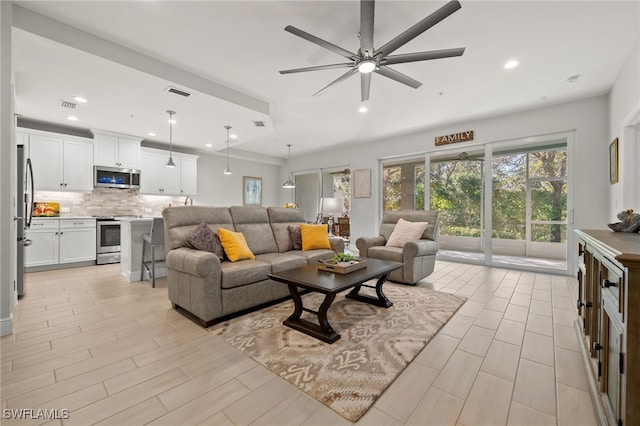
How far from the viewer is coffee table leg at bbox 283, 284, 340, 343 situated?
214 centimetres

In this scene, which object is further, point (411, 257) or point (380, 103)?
point (380, 103)

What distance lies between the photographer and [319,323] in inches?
89.3

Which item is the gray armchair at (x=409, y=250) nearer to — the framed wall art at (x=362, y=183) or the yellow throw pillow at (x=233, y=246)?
the yellow throw pillow at (x=233, y=246)

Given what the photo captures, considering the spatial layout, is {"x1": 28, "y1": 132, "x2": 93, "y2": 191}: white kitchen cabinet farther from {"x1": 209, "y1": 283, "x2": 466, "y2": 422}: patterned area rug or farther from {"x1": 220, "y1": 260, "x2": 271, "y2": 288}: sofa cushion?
{"x1": 209, "y1": 283, "x2": 466, "y2": 422}: patterned area rug

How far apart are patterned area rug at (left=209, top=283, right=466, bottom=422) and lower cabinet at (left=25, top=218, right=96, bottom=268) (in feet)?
13.9

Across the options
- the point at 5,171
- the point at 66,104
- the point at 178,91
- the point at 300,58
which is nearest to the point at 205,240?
the point at 5,171

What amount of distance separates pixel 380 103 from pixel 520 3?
2.24 meters

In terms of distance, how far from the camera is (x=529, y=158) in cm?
474

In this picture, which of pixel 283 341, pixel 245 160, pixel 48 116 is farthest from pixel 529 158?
pixel 48 116

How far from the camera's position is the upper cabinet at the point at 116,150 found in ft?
17.4

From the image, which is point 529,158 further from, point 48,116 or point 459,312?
point 48,116

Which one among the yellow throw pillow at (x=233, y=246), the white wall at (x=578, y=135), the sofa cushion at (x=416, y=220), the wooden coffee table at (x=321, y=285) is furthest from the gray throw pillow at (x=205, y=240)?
the white wall at (x=578, y=135)

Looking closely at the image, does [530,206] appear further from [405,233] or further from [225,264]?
[225,264]

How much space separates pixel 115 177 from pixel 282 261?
4626 mm
